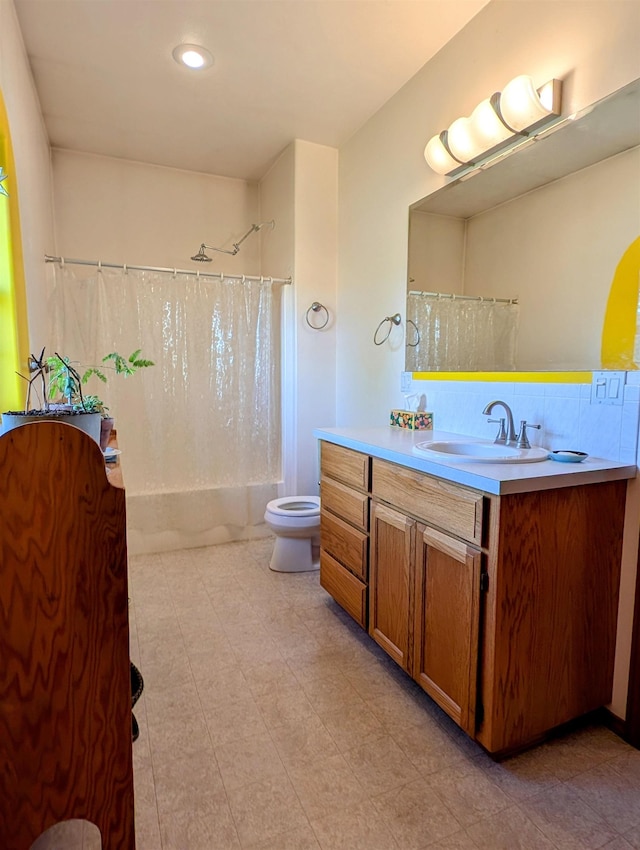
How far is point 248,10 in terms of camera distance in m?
1.90

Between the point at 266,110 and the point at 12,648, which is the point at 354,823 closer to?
the point at 12,648

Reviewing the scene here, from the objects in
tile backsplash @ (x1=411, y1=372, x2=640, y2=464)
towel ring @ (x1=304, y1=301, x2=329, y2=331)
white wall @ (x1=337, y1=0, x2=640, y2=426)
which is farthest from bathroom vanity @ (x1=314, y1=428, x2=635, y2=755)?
towel ring @ (x1=304, y1=301, x2=329, y2=331)

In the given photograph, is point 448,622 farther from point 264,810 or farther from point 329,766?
point 264,810

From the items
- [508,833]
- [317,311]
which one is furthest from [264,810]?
[317,311]

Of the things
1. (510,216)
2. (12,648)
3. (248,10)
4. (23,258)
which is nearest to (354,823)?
(12,648)

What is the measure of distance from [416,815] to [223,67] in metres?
3.01

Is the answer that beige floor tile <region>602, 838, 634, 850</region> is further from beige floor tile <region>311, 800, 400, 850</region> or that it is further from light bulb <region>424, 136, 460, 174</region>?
light bulb <region>424, 136, 460, 174</region>

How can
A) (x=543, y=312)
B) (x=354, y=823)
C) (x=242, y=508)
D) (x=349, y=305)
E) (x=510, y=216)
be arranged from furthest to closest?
(x=242, y=508) < (x=349, y=305) < (x=510, y=216) < (x=543, y=312) < (x=354, y=823)

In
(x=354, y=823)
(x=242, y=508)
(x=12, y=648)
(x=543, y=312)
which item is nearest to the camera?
(x=12, y=648)

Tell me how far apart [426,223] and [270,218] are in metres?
1.51

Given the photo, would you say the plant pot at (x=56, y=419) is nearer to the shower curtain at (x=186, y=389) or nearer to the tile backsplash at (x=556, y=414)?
the tile backsplash at (x=556, y=414)

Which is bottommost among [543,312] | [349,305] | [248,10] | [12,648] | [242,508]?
[242,508]

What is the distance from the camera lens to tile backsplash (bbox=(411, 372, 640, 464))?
1424mm

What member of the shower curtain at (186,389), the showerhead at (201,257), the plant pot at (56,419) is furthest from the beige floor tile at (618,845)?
the showerhead at (201,257)
